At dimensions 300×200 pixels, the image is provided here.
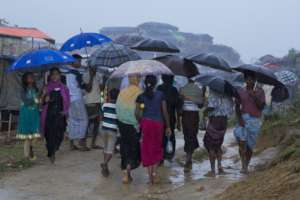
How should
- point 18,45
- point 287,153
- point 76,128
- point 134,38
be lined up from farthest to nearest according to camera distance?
point 18,45 < point 134,38 < point 76,128 < point 287,153

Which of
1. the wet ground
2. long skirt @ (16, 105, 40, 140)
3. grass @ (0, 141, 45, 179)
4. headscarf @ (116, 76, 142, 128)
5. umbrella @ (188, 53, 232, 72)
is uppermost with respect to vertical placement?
umbrella @ (188, 53, 232, 72)

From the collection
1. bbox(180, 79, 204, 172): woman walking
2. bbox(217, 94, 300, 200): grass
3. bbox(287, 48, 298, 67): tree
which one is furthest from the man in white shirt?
bbox(287, 48, 298, 67): tree

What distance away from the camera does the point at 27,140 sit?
10828mm

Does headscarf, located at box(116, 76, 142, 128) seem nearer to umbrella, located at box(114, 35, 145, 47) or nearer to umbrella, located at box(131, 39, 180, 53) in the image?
umbrella, located at box(131, 39, 180, 53)

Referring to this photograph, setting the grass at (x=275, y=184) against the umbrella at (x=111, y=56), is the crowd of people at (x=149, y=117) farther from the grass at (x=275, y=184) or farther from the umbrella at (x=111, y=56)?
the grass at (x=275, y=184)

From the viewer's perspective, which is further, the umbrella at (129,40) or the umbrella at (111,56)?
the umbrella at (129,40)

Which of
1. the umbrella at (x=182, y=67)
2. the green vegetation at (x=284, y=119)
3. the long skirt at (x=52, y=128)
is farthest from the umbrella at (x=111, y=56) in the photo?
the green vegetation at (x=284, y=119)

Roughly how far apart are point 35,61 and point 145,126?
2.76m

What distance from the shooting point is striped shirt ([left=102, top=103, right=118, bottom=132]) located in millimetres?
9398

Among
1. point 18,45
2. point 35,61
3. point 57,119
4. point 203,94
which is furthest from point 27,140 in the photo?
point 18,45

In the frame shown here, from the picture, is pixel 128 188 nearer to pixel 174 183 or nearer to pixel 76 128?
pixel 174 183

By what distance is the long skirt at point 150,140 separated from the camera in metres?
8.84

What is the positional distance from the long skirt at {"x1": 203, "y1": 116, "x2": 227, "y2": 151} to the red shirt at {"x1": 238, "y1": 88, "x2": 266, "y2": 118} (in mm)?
377

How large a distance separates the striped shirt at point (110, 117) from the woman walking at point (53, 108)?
1480mm
